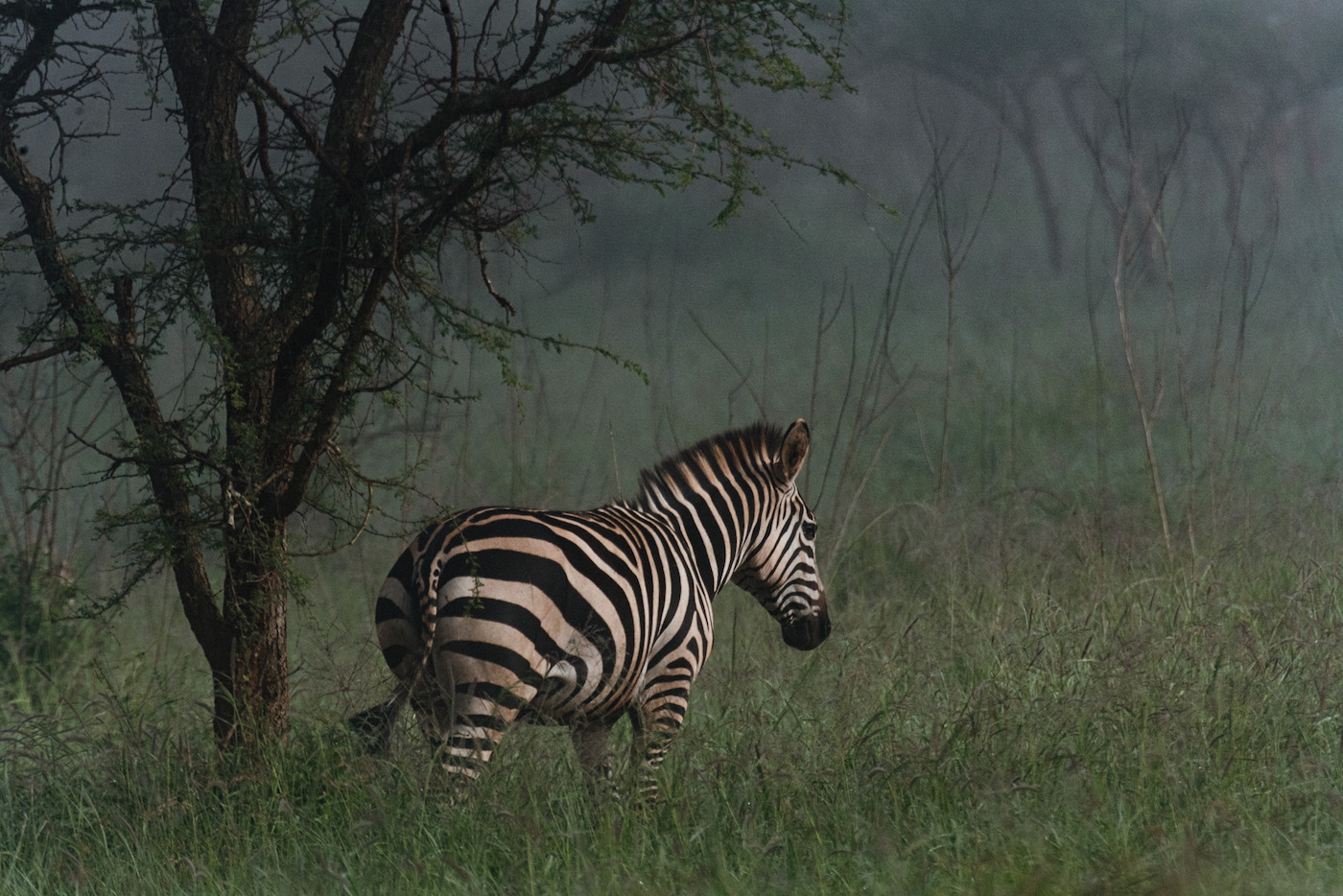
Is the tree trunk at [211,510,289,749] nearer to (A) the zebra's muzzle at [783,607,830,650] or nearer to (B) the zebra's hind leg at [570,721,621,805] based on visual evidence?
(B) the zebra's hind leg at [570,721,621,805]

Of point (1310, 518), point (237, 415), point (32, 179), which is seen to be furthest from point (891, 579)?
point (32, 179)

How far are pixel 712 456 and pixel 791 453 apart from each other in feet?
Answer: 1.09

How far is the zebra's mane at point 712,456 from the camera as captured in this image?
4703 millimetres

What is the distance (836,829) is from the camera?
3.52 metres

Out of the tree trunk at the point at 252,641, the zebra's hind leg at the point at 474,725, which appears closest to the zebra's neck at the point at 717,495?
the zebra's hind leg at the point at 474,725

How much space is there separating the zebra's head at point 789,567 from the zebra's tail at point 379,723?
1.61 m

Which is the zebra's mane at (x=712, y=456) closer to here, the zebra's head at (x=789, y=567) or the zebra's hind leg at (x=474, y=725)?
the zebra's head at (x=789, y=567)

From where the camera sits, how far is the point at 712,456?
4809mm

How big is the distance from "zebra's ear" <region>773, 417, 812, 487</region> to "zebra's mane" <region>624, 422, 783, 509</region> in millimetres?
41

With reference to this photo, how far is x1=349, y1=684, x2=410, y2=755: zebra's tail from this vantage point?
159 inches

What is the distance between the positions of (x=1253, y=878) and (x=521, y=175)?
10.2ft

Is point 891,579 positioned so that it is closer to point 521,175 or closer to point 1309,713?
point 1309,713

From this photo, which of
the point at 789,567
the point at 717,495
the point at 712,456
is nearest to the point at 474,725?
the point at 717,495

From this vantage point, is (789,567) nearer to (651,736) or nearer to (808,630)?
(808,630)
